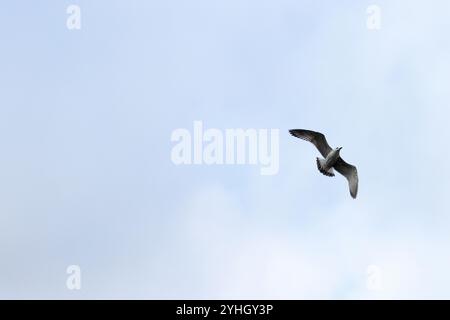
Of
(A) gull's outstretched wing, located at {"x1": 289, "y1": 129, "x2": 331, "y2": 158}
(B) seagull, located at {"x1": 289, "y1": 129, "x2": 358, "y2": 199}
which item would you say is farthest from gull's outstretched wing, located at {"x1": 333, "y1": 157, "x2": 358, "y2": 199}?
(A) gull's outstretched wing, located at {"x1": 289, "y1": 129, "x2": 331, "y2": 158}

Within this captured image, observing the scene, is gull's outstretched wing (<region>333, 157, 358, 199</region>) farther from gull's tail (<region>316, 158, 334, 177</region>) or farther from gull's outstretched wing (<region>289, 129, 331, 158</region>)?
gull's outstretched wing (<region>289, 129, 331, 158</region>)

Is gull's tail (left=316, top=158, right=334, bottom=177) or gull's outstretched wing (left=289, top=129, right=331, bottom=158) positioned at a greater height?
gull's outstretched wing (left=289, top=129, right=331, bottom=158)

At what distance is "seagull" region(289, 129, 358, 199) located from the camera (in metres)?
44.1

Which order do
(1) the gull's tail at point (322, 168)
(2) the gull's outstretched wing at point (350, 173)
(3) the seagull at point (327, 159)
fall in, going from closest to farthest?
(3) the seagull at point (327, 159) → (1) the gull's tail at point (322, 168) → (2) the gull's outstretched wing at point (350, 173)

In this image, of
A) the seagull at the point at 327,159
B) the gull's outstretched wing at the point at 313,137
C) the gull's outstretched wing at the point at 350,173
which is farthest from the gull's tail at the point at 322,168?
the gull's outstretched wing at the point at 313,137

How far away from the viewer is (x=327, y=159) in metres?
44.0

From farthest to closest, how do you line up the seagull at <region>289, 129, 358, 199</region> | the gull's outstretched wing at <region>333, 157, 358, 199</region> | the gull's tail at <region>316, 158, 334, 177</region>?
the gull's outstretched wing at <region>333, 157, 358, 199</region> < the gull's tail at <region>316, 158, 334, 177</region> < the seagull at <region>289, 129, 358, 199</region>

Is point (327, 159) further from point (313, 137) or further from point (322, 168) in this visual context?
point (313, 137)

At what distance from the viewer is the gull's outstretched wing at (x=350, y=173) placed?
147 ft

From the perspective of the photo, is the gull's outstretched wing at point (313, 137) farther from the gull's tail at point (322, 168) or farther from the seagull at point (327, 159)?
the gull's tail at point (322, 168)
